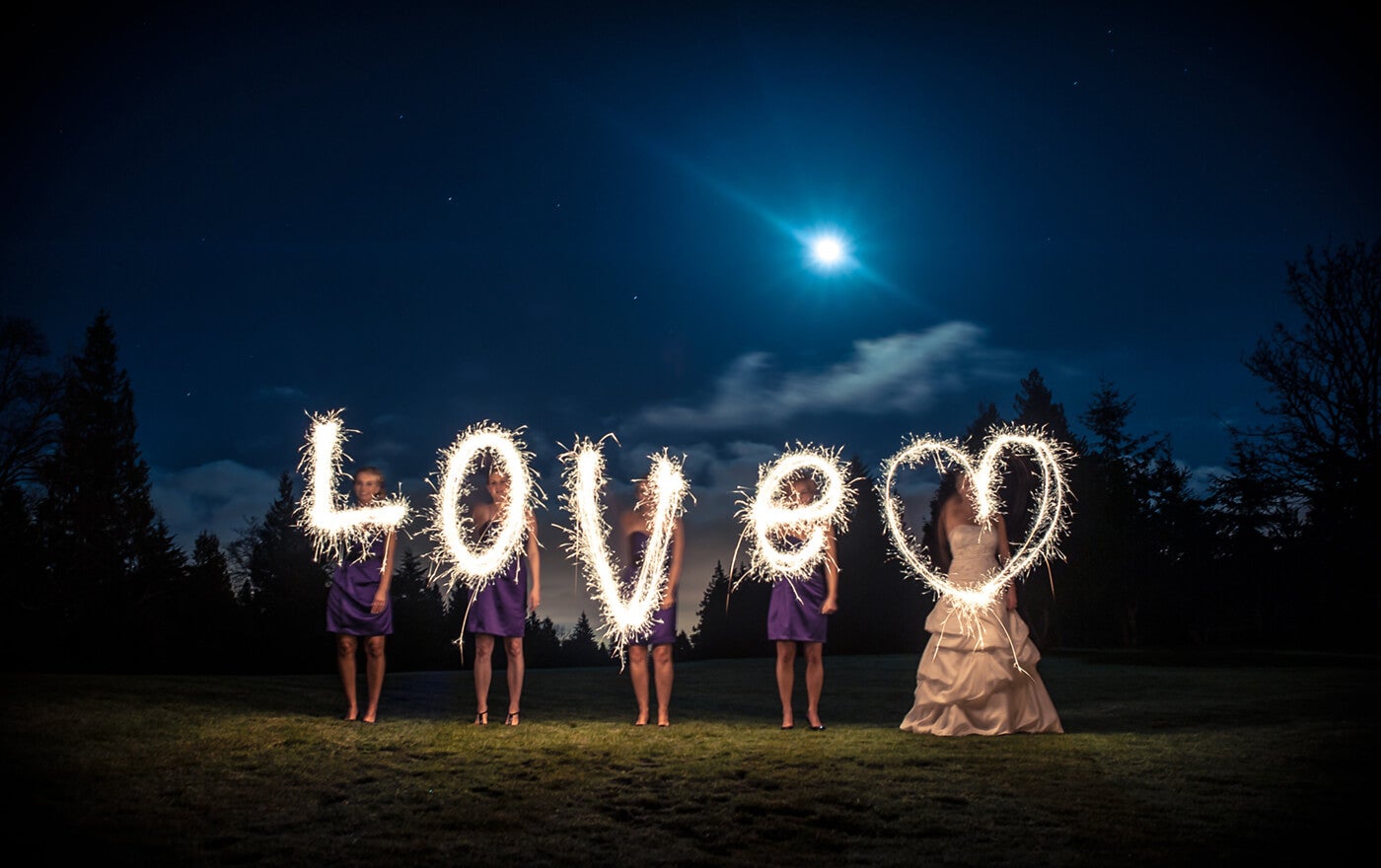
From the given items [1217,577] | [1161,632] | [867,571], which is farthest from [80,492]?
[1161,632]

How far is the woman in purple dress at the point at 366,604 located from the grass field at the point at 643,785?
54cm

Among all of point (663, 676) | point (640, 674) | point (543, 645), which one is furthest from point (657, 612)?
point (543, 645)

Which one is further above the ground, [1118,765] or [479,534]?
[479,534]

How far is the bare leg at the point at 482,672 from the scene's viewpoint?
10.3m

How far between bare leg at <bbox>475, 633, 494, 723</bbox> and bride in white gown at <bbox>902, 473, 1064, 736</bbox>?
4.69 metres

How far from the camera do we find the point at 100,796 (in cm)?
663

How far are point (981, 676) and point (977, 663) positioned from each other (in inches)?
5.5

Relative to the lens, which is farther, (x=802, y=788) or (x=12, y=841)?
(x=802, y=788)

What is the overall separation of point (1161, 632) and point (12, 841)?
5469cm

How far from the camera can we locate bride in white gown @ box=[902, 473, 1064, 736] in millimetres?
10055

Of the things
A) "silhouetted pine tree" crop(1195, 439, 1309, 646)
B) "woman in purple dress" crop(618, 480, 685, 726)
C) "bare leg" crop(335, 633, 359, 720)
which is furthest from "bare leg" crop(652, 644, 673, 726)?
"silhouetted pine tree" crop(1195, 439, 1309, 646)

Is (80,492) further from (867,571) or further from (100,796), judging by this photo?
(100,796)

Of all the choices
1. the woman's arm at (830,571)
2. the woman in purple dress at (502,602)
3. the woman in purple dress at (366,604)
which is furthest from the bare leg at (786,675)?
the woman in purple dress at (366,604)

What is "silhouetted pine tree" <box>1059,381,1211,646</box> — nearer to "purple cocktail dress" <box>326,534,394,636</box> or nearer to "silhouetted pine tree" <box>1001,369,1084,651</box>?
"silhouetted pine tree" <box>1001,369,1084,651</box>
